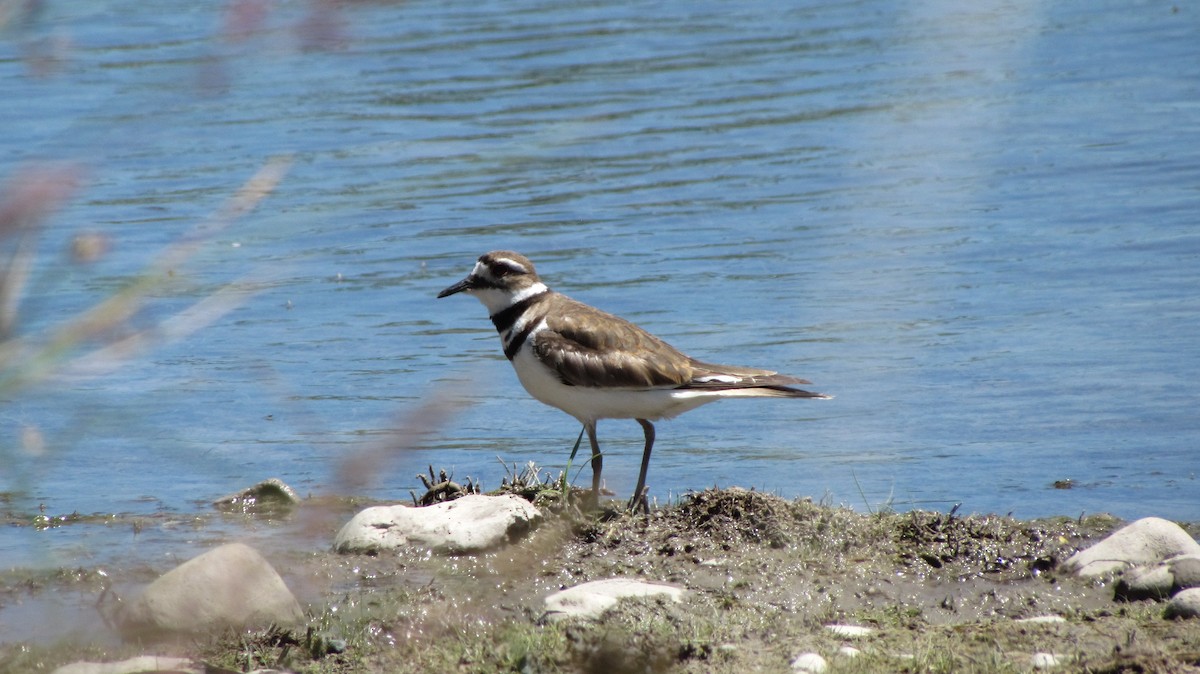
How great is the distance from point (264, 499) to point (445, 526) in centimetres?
139

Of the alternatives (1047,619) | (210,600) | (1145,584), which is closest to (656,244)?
(1145,584)

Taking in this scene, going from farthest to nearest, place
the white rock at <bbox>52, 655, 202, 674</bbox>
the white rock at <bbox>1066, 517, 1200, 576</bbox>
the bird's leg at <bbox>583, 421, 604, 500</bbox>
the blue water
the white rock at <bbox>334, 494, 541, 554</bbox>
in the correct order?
the bird's leg at <bbox>583, 421, 604, 500</bbox> < the white rock at <bbox>334, 494, 541, 554</bbox> < the white rock at <bbox>1066, 517, 1200, 576</bbox> < the white rock at <bbox>52, 655, 202, 674</bbox> < the blue water

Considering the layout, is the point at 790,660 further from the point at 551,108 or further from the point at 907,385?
the point at 551,108

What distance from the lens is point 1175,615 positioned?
506 centimetres

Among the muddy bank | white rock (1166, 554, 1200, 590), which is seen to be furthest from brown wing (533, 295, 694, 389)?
white rock (1166, 554, 1200, 590)

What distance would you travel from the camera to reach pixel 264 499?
7.30 metres

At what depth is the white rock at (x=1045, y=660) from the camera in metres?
4.54

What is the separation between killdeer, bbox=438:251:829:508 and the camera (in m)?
6.94

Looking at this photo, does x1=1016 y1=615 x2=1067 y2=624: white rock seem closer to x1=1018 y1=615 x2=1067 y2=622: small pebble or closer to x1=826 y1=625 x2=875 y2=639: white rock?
x1=1018 y1=615 x2=1067 y2=622: small pebble

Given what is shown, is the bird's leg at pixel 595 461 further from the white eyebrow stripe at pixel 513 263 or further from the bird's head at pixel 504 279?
the white eyebrow stripe at pixel 513 263

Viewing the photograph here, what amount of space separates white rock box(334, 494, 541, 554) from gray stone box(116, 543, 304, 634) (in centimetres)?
92

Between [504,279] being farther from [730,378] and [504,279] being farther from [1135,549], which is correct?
[1135,549]

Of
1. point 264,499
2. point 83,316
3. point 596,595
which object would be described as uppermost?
point 83,316

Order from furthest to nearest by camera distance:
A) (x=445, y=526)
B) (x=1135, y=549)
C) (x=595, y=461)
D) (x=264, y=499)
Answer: (x=264, y=499), (x=595, y=461), (x=445, y=526), (x=1135, y=549)
